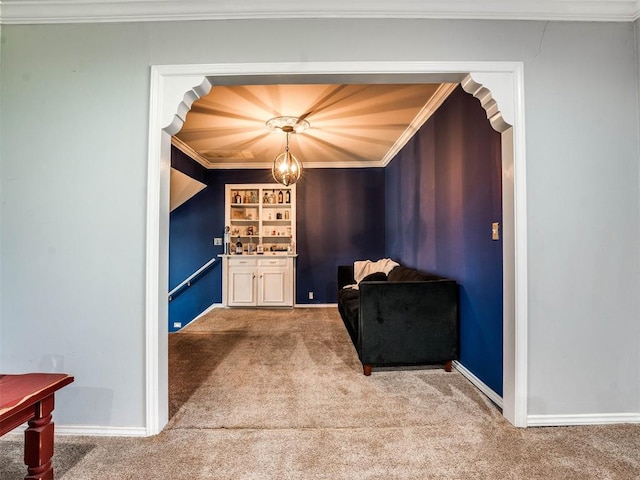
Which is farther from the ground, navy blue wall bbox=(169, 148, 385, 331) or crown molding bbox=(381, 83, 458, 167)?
crown molding bbox=(381, 83, 458, 167)

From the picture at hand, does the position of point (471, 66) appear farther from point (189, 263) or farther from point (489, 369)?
point (189, 263)

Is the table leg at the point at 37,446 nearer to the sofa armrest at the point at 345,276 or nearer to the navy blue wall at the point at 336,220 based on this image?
the sofa armrest at the point at 345,276

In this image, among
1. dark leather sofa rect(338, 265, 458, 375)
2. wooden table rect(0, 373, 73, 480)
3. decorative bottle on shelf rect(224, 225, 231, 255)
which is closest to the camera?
wooden table rect(0, 373, 73, 480)

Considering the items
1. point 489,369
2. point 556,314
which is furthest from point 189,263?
point 556,314

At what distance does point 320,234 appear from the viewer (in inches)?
221

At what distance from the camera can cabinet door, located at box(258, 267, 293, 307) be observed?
5.29m

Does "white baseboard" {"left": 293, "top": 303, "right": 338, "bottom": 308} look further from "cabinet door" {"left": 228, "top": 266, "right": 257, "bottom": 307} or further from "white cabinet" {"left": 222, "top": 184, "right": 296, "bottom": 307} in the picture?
"cabinet door" {"left": 228, "top": 266, "right": 257, "bottom": 307}

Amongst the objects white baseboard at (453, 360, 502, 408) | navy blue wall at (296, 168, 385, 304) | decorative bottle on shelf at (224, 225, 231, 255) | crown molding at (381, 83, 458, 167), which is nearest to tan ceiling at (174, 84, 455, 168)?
crown molding at (381, 83, 458, 167)

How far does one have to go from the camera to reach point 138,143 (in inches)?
70.7

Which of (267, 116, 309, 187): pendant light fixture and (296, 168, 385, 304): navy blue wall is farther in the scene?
(296, 168, 385, 304): navy blue wall

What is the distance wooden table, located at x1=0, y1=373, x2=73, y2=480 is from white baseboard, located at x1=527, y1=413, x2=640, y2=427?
7.85 feet

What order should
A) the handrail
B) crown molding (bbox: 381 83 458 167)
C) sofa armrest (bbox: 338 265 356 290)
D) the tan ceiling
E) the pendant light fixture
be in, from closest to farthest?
crown molding (bbox: 381 83 458 167), the tan ceiling, the pendant light fixture, sofa armrest (bbox: 338 265 356 290), the handrail

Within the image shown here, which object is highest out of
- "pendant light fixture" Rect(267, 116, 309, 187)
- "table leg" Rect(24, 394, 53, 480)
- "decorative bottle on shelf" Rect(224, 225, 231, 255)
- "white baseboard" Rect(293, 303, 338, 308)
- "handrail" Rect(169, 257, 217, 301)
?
"pendant light fixture" Rect(267, 116, 309, 187)

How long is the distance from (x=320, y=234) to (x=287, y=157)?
195cm
